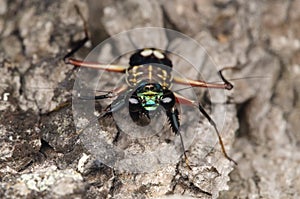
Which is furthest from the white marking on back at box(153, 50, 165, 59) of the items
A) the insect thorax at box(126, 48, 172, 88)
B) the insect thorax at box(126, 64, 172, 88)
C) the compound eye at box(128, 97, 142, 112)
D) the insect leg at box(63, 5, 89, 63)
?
the insect leg at box(63, 5, 89, 63)

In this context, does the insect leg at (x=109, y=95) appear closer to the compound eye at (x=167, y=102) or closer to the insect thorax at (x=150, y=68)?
the insect thorax at (x=150, y=68)

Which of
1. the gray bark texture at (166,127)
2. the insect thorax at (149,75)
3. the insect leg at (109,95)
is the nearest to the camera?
the gray bark texture at (166,127)

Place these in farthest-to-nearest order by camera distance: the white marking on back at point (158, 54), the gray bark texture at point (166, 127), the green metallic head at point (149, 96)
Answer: the white marking on back at point (158, 54) → the green metallic head at point (149, 96) → the gray bark texture at point (166, 127)

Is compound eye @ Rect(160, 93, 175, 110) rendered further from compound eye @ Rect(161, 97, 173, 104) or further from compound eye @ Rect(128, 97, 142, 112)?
compound eye @ Rect(128, 97, 142, 112)

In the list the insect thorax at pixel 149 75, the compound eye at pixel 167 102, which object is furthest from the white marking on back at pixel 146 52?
the compound eye at pixel 167 102

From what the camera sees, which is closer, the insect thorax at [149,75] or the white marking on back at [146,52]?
the insect thorax at [149,75]

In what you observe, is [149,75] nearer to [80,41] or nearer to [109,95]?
[109,95]

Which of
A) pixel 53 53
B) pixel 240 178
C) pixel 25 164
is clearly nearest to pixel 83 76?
pixel 53 53

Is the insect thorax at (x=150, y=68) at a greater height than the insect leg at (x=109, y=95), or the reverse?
the insect thorax at (x=150, y=68)

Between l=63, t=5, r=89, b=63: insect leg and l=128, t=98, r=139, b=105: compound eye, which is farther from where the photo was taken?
l=63, t=5, r=89, b=63: insect leg

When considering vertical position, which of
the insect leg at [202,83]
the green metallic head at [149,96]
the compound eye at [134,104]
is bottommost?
the compound eye at [134,104]
